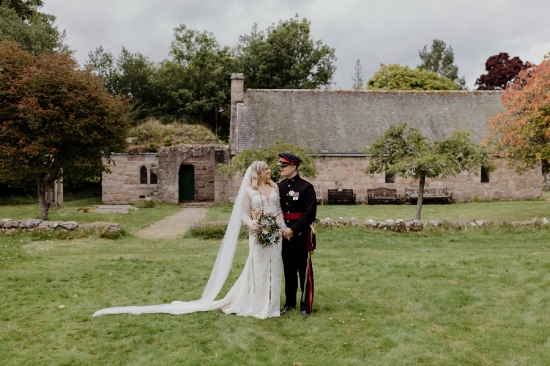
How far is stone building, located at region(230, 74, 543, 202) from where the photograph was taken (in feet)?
86.5

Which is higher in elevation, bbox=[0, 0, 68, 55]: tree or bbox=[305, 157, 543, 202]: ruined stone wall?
bbox=[0, 0, 68, 55]: tree

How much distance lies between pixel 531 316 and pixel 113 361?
5.36 meters

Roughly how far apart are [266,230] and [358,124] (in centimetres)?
2245

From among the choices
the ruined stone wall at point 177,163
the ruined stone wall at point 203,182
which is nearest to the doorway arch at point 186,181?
the ruined stone wall at point 203,182

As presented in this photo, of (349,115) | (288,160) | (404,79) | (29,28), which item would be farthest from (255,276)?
(404,79)

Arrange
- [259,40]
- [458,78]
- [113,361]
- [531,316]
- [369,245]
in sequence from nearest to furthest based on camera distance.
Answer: [113,361] → [531,316] → [369,245] → [259,40] → [458,78]

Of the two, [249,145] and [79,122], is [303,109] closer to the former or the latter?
[249,145]

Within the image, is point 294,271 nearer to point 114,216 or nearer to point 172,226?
point 172,226

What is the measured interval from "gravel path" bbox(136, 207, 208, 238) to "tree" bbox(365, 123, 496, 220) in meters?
6.99

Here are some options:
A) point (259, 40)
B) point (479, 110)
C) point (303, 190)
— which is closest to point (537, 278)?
point (303, 190)

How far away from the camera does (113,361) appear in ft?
16.8

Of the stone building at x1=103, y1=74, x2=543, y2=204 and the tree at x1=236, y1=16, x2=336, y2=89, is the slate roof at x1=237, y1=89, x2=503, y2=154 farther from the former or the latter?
the tree at x1=236, y1=16, x2=336, y2=89

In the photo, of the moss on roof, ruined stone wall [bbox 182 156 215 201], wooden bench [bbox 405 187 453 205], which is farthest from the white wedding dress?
ruined stone wall [bbox 182 156 215 201]

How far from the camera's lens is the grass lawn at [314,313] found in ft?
17.4
